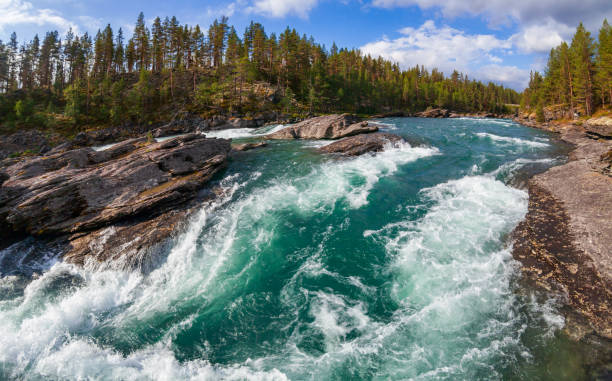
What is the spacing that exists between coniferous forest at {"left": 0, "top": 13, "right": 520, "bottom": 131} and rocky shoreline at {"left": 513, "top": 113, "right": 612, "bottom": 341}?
6503cm

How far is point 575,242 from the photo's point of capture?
12289 mm

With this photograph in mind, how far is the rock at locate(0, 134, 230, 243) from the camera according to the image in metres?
15.4

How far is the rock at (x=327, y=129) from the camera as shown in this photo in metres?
41.4

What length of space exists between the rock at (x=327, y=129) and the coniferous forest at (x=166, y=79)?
29.8 metres

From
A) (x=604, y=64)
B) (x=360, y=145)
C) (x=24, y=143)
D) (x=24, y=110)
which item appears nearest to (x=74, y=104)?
(x=24, y=110)

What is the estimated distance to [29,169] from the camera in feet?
63.3

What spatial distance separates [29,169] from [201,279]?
60.8 feet

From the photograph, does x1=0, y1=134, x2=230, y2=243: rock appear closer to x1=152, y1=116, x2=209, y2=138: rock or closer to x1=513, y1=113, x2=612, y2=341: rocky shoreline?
x1=513, y1=113, x2=612, y2=341: rocky shoreline

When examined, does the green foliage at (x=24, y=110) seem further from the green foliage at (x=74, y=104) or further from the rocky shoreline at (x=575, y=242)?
the rocky shoreline at (x=575, y=242)

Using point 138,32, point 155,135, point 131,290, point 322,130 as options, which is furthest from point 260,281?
point 138,32

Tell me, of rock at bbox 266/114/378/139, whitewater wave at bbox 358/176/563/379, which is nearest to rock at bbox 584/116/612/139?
rock at bbox 266/114/378/139

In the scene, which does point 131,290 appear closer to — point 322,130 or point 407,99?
point 322,130

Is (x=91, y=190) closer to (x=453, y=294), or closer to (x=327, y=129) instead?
Result: (x=453, y=294)

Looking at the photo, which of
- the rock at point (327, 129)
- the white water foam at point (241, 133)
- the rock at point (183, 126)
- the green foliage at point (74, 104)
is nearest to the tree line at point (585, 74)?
the rock at point (327, 129)
